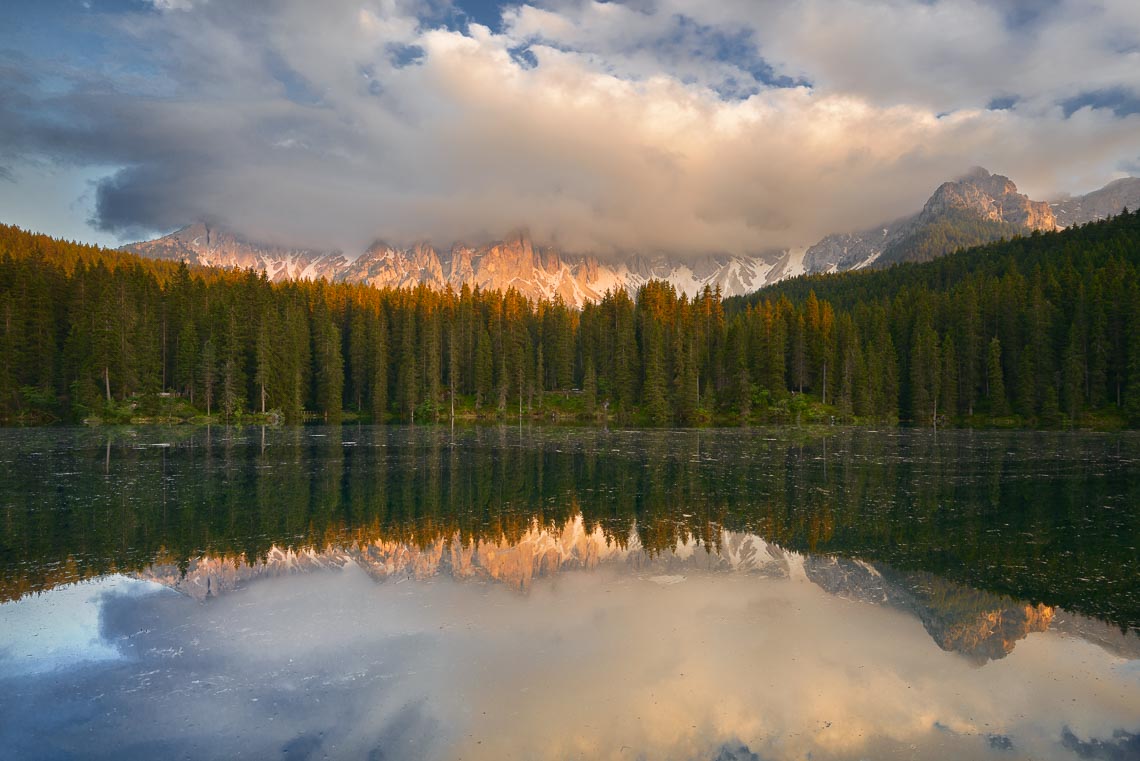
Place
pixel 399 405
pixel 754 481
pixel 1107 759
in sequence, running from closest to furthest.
Answer: 1. pixel 1107 759
2. pixel 754 481
3. pixel 399 405

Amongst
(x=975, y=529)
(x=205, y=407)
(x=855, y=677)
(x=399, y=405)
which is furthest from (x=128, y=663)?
(x=399, y=405)

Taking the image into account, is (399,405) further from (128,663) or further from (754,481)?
(128,663)

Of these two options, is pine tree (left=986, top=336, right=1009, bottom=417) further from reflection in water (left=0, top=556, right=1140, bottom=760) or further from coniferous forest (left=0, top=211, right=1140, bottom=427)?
reflection in water (left=0, top=556, right=1140, bottom=760)

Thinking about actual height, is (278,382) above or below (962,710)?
above

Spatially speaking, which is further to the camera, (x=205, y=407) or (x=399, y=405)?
(x=399, y=405)

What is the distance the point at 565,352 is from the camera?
134 metres

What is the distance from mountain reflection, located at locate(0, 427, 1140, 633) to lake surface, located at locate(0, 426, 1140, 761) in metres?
0.18

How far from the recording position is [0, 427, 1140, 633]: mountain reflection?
61.8ft

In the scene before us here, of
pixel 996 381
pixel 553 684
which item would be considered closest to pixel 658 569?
pixel 553 684

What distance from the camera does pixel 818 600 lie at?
17.7 m

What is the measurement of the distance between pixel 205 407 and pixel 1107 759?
11164 centimetres

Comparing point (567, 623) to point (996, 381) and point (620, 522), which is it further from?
point (996, 381)

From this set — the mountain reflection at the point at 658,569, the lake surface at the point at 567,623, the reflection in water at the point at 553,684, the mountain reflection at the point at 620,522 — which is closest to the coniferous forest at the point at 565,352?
the mountain reflection at the point at 620,522

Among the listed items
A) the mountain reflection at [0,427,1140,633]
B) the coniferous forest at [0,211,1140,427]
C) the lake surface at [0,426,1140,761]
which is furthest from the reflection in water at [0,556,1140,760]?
the coniferous forest at [0,211,1140,427]
